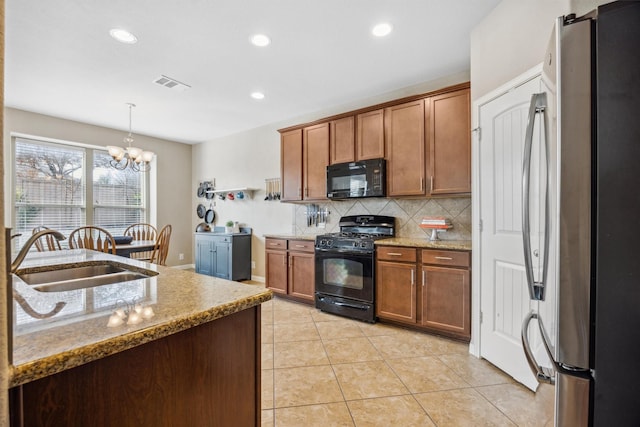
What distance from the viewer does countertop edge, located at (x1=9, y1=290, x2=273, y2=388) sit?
53cm

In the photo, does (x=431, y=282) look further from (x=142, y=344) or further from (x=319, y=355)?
(x=142, y=344)

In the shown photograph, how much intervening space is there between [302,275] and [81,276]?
2.41 metres

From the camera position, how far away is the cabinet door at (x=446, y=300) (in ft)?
8.39

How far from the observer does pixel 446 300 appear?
266cm

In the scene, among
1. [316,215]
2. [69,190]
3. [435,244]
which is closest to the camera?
[435,244]

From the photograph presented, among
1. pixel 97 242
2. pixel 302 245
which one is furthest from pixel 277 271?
pixel 97 242

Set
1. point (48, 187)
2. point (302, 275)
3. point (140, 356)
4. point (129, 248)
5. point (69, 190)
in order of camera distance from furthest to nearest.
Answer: point (69, 190), point (48, 187), point (302, 275), point (129, 248), point (140, 356)

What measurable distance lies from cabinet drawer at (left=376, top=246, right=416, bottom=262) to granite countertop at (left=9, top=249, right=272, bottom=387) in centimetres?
209

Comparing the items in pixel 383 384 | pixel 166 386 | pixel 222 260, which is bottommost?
pixel 383 384

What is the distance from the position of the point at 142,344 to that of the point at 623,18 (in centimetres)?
151

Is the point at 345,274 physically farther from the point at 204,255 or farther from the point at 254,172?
the point at 204,255

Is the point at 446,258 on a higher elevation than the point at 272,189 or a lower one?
lower

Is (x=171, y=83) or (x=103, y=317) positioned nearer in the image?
(x=103, y=317)

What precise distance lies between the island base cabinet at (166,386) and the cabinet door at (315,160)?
114 inches
